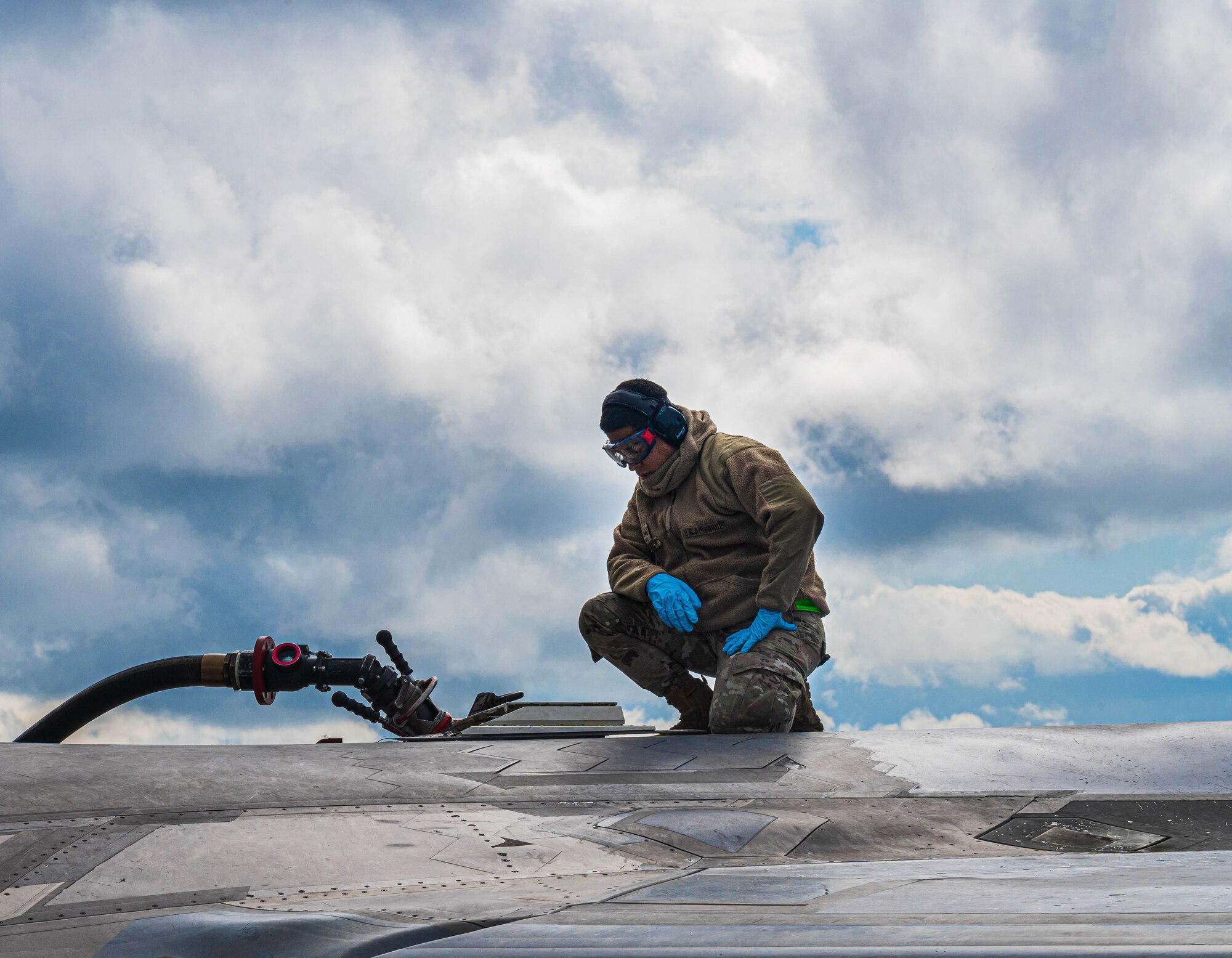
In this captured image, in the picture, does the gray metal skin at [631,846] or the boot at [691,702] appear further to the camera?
the boot at [691,702]

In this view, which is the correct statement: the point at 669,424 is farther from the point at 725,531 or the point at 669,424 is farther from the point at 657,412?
the point at 725,531

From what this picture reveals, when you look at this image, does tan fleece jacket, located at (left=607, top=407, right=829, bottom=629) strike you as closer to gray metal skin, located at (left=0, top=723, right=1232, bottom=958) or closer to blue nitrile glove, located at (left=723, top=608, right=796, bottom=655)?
blue nitrile glove, located at (left=723, top=608, right=796, bottom=655)

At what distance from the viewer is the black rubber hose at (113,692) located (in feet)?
19.8

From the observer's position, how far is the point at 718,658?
567 centimetres

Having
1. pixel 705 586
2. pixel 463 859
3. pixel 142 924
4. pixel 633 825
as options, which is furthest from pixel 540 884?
pixel 705 586

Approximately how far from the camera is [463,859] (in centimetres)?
286

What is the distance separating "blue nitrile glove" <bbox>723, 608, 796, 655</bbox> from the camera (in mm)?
5301

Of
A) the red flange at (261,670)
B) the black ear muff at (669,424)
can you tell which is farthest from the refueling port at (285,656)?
the black ear muff at (669,424)

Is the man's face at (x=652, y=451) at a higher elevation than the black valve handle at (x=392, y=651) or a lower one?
higher

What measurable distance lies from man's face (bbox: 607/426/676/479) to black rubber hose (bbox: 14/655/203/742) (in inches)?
108

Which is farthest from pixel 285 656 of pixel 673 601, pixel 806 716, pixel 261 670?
pixel 806 716

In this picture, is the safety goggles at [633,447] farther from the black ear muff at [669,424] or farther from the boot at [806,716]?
the boot at [806,716]

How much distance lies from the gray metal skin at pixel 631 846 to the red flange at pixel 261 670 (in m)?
1.73

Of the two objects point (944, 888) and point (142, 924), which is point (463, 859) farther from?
point (944, 888)
